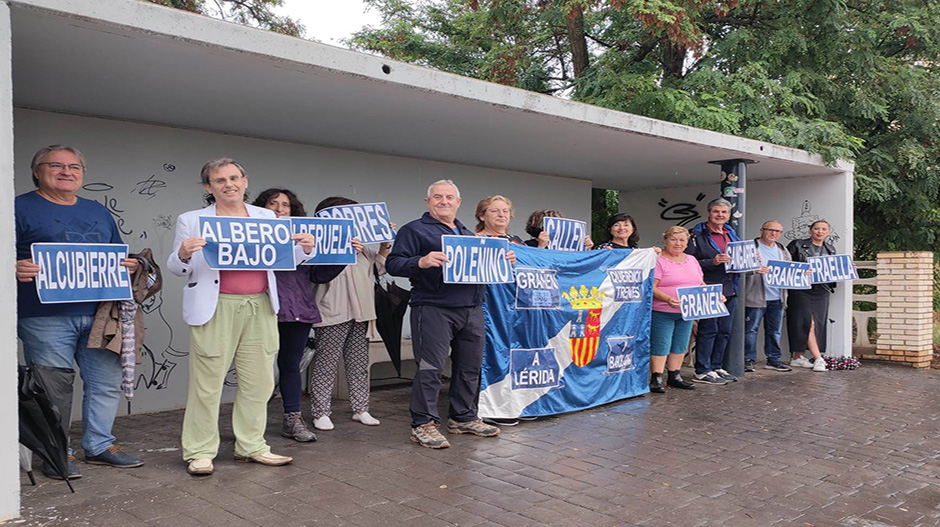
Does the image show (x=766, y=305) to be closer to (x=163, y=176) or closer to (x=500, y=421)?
(x=500, y=421)

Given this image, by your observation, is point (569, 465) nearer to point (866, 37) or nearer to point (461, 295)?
point (461, 295)

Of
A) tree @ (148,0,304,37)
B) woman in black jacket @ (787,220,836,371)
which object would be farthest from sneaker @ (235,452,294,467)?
tree @ (148,0,304,37)

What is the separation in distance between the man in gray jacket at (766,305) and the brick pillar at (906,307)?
197cm

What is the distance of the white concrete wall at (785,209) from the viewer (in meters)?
11.0

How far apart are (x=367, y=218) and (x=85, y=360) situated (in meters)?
2.44

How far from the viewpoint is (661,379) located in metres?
8.61

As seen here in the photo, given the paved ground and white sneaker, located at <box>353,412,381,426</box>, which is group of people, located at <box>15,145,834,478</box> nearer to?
white sneaker, located at <box>353,412,381,426</box>

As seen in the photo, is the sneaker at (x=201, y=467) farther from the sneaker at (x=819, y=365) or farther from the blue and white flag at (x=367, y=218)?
the sneaker at (x=819, y=365)

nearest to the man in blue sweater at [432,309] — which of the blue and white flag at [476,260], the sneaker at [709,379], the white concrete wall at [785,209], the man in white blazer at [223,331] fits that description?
the blue and white flag at [476,260]

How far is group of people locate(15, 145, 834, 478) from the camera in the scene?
483 centimetres

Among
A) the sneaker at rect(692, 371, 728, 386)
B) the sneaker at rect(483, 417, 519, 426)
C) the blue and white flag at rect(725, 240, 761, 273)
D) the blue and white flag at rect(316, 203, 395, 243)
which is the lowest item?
the sneaker at rect(483, 417, 519, 426)

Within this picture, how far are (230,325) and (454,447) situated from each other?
197cm

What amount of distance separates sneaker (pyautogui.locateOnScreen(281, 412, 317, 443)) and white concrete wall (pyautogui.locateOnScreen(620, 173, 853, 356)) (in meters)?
6.94

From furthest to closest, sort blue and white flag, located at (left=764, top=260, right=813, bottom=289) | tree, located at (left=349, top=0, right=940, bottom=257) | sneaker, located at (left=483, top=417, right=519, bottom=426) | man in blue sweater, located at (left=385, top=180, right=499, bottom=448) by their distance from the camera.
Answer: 1. tree, located at (left=349, top=0, right=940, bottom=257)
2. blue and white flag, located at (left=764, top=260, right=813, bottom=289)
3. sneaker, located at (left=483, top=417, right=519, bottom=426)
4. man in blue sweater, located at (left=385, top=180, right=499, bottom=448)
